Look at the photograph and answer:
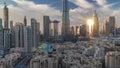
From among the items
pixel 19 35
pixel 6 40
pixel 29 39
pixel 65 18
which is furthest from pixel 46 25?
pixel 29 39

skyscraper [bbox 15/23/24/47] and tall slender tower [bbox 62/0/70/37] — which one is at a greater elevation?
tall slender tower [bbox 62/0/70/37]

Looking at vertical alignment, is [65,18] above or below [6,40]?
above

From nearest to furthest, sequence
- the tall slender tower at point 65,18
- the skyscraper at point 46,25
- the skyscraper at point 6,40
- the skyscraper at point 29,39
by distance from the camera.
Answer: the skyscraper at point 29,39, the skyscraper at point 6,40, the skyscraper at point 46,25, the tall slender tower at point 65,18

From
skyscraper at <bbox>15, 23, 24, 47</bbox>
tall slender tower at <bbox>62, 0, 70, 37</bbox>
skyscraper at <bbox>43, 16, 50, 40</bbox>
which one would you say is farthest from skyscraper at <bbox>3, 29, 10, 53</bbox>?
tall slender tower at <bbox>62, 0, 70, 37</bbox>

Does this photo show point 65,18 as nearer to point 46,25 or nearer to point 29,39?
point 46,25

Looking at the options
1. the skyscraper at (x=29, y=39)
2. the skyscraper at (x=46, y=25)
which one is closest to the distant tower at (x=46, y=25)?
the skyscraper at (x=46, y=25)

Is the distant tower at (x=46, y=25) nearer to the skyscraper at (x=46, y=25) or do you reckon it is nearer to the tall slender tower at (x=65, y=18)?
the skyscraper at (x=46, y=25)

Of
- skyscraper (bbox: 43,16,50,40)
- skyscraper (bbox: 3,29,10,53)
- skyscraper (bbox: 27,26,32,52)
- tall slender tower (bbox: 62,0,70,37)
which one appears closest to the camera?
skyscraper (bbox: 27,26,32,52)

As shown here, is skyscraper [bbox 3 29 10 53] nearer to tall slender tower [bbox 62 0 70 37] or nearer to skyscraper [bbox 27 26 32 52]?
skyscraper [bbox 27 26 32 52]

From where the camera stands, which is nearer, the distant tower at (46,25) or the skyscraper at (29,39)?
the skyscraper at (29,39)

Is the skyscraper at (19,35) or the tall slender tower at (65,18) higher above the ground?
the tall slender tower at (65,18)

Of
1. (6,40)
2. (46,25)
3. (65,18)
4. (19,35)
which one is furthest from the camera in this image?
(65,18)
